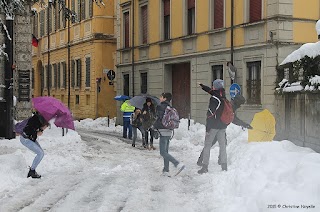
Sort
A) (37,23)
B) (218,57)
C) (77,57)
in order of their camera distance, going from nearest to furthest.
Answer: (218,57) < (77,57) < (37,23)

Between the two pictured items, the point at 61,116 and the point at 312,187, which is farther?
the point at 61,116

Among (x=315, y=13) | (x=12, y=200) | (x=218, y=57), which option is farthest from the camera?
(x=218, y=57)

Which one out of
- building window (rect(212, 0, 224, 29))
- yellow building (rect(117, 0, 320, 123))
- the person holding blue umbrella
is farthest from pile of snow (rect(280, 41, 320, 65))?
the person holding blue umbrella

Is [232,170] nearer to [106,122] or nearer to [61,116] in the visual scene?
[61,116]

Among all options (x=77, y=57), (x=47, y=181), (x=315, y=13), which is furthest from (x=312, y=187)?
(x=77, y=57)

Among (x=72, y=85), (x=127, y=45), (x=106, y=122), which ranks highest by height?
(x=127, y=45)

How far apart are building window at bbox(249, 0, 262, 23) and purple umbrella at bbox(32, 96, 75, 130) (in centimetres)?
1049

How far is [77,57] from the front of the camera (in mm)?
36312

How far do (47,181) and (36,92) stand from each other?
1555 inches

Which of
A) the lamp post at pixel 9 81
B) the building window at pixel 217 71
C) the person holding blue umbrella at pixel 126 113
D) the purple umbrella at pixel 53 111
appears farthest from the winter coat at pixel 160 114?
the building window at pixel 217 71

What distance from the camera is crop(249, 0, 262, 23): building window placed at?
18297 millimetres

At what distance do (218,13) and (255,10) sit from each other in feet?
8.28

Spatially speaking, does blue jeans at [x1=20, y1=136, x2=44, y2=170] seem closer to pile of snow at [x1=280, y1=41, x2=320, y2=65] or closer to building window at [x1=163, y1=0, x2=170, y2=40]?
pile of snow at [x1=280, y1=41, x2=320, y2=65]

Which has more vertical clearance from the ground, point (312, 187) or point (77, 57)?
point (77, 57)
